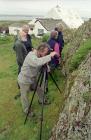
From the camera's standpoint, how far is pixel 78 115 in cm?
761

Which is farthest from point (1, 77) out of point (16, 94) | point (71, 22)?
point (71, 22)

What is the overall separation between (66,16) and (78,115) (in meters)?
65.9

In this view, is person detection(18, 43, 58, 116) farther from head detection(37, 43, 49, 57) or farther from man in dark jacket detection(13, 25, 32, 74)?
man in dark jacket detection(13, 25, 32, 74)

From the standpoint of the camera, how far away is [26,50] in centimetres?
1287

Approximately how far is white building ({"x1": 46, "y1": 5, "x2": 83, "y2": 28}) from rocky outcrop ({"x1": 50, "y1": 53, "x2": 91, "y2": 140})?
6233 cm

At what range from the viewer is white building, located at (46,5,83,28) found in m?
71.0

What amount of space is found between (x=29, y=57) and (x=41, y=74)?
1.04 m

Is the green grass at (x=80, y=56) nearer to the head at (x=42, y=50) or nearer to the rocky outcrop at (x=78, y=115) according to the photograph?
the head at (x=42, y=50)

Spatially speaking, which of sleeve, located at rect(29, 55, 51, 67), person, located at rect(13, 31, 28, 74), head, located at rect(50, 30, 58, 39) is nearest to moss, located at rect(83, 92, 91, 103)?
sleeve, located at rect(29, 55, 51, 67)

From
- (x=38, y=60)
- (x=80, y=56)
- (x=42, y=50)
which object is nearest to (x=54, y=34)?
(x=80, y=56)

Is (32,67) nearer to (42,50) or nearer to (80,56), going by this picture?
(42,50)

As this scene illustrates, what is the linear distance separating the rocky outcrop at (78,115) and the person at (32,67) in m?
1.43

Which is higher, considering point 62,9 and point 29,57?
Answer: point 29,57

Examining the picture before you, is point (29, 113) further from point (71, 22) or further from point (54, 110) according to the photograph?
point (71, 22)
